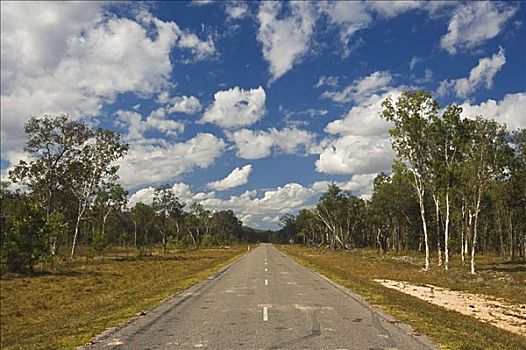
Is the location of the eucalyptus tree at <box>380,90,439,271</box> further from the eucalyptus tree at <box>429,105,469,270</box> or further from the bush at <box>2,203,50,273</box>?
the bush at <box>2,203,50,273</box>

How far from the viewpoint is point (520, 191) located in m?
54.8

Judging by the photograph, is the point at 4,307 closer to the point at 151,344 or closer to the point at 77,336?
the point at 77,336

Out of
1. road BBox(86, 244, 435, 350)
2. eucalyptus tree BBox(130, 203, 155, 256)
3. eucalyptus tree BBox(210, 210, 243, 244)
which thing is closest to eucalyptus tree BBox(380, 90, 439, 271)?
road BBox(86, 244, 435, 350)

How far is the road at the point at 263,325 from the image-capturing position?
1035 cm

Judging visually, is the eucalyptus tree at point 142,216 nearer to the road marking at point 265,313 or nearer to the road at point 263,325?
the road at point 263,325

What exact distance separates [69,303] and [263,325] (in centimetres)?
1752

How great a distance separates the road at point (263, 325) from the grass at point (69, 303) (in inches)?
40.7

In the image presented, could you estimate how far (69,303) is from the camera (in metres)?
26.4

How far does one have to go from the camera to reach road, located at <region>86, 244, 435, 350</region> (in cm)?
1035

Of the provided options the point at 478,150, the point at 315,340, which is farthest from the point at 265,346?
the point at 478,150

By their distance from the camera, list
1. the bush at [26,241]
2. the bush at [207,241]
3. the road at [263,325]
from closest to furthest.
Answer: the road at [263,325] → the bush at [26,241] → the bush at [207,241]

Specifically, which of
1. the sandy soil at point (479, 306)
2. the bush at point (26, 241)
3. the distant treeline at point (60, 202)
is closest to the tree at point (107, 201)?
the distant treeline at point (60, 202)

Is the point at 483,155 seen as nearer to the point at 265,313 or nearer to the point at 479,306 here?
the point at 479,306

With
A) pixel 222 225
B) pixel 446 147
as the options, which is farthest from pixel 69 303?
pixel 222 225
